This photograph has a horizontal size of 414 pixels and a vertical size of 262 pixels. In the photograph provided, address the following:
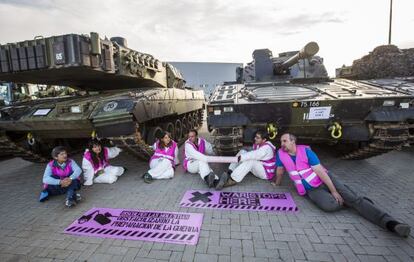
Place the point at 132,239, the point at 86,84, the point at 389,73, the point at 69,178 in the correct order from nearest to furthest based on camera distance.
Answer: the point at 132,239 → the point at 69,178 → the point at 86,84 → the point at 389,73

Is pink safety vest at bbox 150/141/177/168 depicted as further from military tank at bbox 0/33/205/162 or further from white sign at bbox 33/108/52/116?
white sign at bbox 33/108/52/116

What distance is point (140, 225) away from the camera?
3.31 meters

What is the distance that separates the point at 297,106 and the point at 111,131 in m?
3.31

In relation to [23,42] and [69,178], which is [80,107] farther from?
[23,42]

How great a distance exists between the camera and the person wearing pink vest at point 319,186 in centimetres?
318

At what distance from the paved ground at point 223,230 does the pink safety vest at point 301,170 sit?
31 cm

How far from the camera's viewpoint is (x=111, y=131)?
4547 mm

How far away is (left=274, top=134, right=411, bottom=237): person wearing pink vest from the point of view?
3176 millimetres

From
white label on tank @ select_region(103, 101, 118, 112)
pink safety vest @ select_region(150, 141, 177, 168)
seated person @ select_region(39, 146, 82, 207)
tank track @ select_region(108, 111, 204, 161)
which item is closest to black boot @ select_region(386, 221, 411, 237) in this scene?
pink safety vest @ select_region(150, 141, 177, 168)

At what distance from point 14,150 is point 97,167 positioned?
2160 mm

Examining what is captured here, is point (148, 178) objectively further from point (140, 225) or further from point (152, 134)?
point (140, 225)

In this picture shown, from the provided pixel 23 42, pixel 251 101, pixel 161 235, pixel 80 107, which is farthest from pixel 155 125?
pixel 161 235

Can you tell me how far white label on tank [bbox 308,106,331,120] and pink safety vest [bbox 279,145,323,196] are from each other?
1.13 meters

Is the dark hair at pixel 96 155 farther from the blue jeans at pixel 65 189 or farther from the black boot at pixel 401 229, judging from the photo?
the black boot at pixel 401 229
